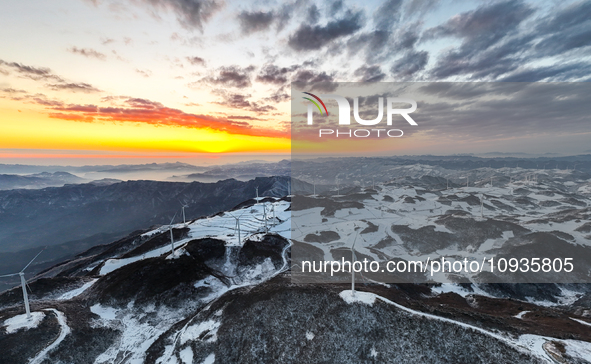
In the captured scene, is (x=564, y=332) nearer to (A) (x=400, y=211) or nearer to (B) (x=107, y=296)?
(B) (x=107, y=296)

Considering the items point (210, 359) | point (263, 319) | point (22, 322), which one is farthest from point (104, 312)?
point (263, 319)

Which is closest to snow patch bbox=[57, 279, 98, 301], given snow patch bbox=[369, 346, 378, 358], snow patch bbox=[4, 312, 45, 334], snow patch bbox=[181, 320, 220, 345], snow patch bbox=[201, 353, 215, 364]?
snow patch bbox=[4, 312, 45, 334]

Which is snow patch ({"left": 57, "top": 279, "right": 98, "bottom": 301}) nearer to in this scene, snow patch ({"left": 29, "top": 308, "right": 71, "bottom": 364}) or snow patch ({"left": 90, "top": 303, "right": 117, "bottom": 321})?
snow patch ({"left": 90, "top": 303, "right": 117, "bottom": 321})

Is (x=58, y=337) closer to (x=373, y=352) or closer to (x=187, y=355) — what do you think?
(x=187, y=355)

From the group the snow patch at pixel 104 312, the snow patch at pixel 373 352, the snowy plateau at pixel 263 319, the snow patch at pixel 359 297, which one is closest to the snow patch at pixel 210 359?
the snowy plateau at pixel 263 319

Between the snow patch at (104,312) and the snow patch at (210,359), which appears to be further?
the snow patch at (104,312)

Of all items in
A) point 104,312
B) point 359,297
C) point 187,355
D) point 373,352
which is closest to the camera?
point 373,352

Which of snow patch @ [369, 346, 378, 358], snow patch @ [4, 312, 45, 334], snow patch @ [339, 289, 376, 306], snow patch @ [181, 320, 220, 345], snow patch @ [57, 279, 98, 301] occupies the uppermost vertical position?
Answer: snow patch @ [339, 289, 376, 306]

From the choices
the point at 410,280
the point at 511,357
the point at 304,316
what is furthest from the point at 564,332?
the point at 410,280

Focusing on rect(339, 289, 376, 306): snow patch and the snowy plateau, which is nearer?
the snowy plateau

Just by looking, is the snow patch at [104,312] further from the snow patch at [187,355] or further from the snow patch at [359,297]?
the snow patch at [359,297]

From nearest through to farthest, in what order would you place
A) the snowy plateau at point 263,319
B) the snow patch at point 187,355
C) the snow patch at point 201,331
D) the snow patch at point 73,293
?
the snowy plateau at point 263,319 < the snow patch at point 187,355 < the snow patch at point 201,331 < the snow patch at point 73,293
